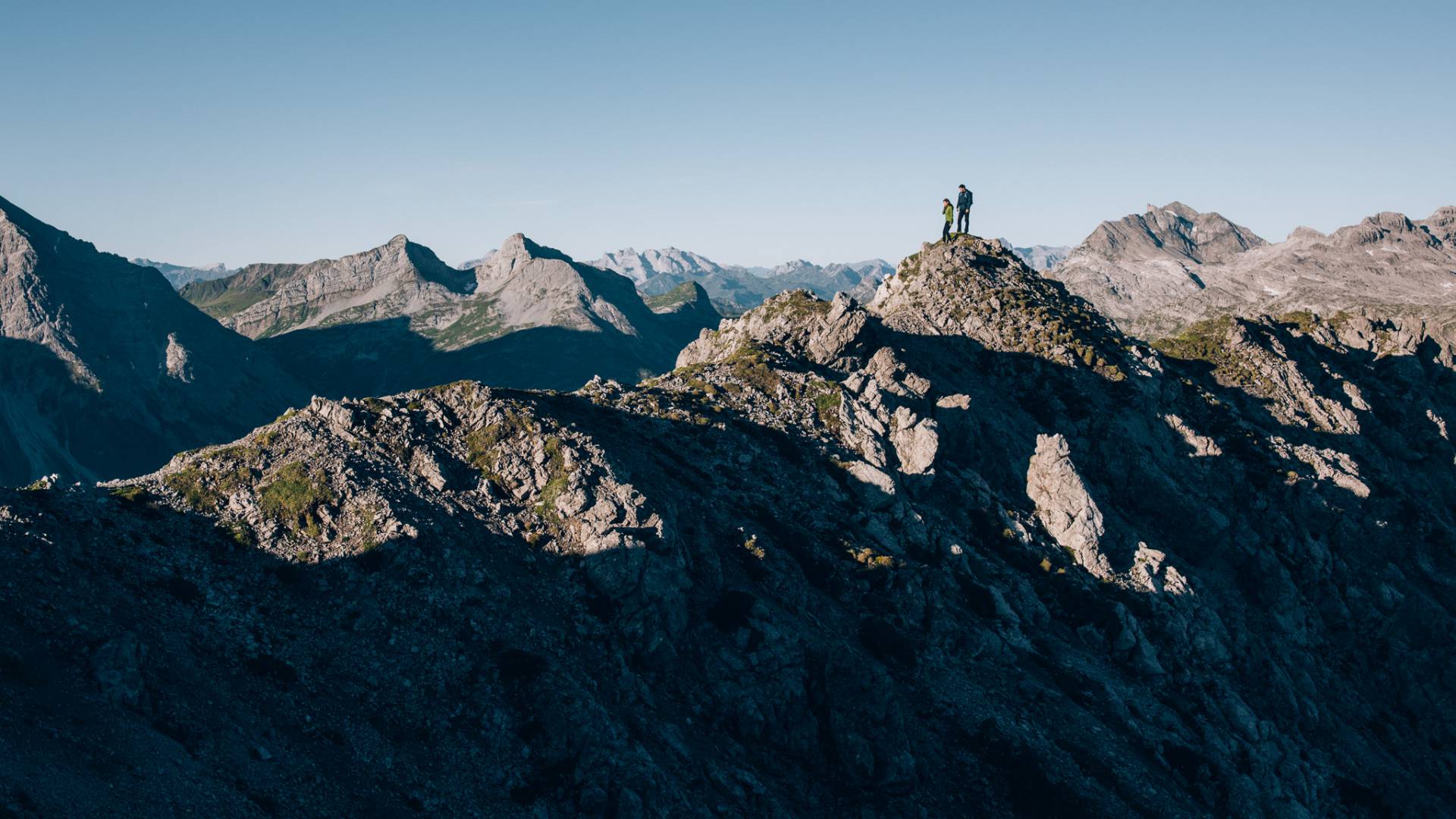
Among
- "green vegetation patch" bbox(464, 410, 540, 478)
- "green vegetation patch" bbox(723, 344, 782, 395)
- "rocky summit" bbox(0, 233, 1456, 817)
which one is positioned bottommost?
"rocky summit" bbox(0, 233, 1456, 817)

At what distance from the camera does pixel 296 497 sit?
175ft

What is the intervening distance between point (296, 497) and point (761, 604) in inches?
1244

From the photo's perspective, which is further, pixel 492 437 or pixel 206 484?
pixel 492 437

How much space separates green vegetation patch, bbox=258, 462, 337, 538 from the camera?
172 ft

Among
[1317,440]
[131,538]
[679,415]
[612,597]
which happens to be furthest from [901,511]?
[1317,440]

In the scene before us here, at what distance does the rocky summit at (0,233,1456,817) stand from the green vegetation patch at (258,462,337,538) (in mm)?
280

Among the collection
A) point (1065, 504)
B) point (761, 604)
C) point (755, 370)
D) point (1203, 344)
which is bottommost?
point (761, 604)

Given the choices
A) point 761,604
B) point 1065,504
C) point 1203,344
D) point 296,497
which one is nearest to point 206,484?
point 296,497

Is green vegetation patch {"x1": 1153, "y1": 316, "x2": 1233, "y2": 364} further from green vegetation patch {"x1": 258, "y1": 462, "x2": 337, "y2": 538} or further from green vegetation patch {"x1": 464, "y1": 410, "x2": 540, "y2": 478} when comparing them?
green vegetation patch {"x1": 258, "y1": 462, "x2": 337, "y2": 538}

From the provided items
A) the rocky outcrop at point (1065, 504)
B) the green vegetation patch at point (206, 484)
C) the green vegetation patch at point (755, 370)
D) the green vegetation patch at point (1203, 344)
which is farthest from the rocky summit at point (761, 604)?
the green vegetation patch at point (1203, 344)

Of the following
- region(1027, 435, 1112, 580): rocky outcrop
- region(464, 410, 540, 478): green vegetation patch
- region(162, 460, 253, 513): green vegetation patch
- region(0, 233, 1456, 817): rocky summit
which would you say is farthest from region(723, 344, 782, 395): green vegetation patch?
region(162, 460, 253, 513): green vegetation patch

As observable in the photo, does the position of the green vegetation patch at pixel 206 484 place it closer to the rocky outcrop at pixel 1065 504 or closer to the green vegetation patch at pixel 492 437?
the green vegetation patch at pixel 492 437

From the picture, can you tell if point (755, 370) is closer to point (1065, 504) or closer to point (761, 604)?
point (1065, 504)

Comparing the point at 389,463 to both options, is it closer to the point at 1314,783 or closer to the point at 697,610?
the point at 697,610
